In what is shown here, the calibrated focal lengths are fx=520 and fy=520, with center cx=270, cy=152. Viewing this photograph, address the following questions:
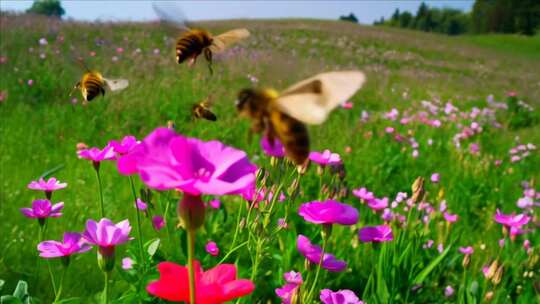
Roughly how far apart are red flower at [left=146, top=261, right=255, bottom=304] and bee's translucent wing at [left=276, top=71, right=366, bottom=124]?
243 millimetres

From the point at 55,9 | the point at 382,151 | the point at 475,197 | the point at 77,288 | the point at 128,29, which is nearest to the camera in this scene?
the point at 77,288

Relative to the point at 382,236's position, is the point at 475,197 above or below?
below

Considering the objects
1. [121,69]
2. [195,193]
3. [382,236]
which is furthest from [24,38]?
[195,193]

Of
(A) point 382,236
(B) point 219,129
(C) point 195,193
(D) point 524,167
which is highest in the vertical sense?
(C) point 195,193

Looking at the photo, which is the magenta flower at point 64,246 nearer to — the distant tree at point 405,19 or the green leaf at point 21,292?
the green leaf at point 21,292

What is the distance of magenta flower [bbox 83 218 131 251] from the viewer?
1.05m

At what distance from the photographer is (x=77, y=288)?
190 cm

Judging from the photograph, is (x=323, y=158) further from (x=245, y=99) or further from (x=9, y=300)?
(x=9, y=300)

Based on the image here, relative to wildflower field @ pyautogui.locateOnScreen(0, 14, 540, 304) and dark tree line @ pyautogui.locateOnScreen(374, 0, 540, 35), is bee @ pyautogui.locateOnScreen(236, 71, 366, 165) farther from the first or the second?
dark tree line @ pyautogui.locateOnScreen(374, 0, 540, 35)

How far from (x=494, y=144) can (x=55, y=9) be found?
49.9 meters

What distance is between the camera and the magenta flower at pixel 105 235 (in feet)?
3.44

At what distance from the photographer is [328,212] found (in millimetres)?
1156

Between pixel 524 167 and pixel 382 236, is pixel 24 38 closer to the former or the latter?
pixel 524 167

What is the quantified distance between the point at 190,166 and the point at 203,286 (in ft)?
0.64
